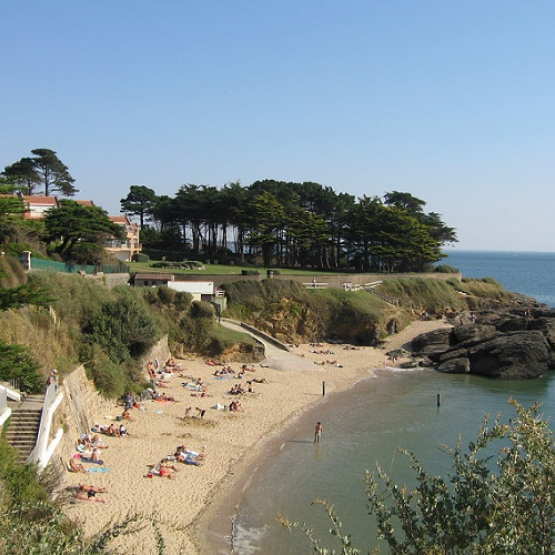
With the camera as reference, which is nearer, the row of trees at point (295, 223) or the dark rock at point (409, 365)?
the dark rock at point (409, 365)

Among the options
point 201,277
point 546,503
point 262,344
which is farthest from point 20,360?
point 201,277

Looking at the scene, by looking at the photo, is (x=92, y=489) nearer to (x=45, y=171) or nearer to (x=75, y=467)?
(x=75, y=467)

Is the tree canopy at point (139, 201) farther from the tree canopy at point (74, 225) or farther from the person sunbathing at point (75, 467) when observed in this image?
the person sunbathing at point (75, 467)

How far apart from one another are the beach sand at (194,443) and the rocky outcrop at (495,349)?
4762mm

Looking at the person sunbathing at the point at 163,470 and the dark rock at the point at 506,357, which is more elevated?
the dark rock at the point at 506,357

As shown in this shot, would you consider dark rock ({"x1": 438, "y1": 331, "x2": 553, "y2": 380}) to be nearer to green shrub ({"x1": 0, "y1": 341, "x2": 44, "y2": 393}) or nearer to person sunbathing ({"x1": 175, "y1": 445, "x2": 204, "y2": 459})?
person sunbathing ({"x1": 175, "y1": 445, "x2": 204, "y2": 459})

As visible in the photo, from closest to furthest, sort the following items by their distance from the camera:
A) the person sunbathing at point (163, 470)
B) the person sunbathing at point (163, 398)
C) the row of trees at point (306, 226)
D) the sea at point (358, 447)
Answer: the sea at point (358, 447), the person sunbathing at point (163, 470), the person sunbathing at point (163, 398), the row of trees at point (306, 226)

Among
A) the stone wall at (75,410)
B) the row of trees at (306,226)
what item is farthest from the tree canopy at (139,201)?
the stone wall at (75,410)

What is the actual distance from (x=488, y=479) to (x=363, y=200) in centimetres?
6718

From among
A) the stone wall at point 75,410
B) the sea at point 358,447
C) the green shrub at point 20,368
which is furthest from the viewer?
the stone wall at point 75,410

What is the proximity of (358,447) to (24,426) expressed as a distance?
13.2 metres

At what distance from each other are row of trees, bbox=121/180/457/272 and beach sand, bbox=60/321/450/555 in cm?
2714

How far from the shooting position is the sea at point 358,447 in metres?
18.3

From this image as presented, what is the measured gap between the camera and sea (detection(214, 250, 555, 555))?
18281 millimetres
